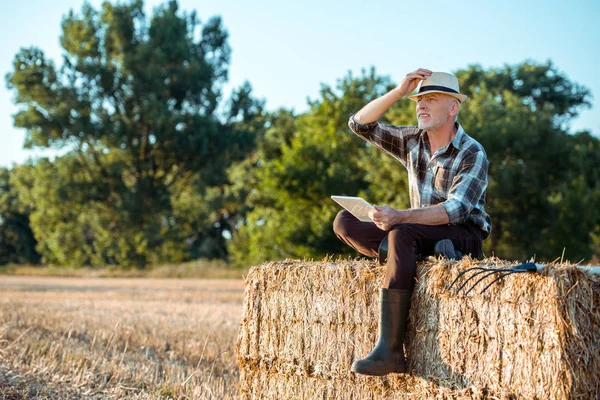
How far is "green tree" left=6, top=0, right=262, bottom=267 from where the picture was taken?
38.9 m

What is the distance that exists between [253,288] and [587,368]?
7.27 ft

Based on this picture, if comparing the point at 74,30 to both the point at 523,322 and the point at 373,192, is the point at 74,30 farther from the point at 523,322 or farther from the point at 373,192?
the point at 523,322

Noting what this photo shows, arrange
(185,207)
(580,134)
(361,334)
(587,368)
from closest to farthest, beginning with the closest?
Result: (587,368) < (361,334) < (580,134) < (185,207)

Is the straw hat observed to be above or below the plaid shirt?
above

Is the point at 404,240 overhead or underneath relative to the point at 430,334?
overhead

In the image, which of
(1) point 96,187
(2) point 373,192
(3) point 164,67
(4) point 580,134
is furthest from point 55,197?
(4) point 580,134

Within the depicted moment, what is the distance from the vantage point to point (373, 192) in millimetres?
27688

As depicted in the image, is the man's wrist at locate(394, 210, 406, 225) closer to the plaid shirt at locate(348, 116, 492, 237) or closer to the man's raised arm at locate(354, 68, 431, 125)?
the plaid shirt at locate(348, 116, 492, 237)

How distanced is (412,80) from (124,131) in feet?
118

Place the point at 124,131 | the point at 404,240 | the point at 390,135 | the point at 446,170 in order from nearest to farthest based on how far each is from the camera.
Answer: the point at 404,240, the point at 446,170, the point at 390,135, the point at 124,131

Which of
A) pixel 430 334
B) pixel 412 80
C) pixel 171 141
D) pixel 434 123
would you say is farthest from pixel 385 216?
pixel 171 141

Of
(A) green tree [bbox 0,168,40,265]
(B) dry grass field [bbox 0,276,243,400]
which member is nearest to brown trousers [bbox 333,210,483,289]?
(B) dry grass field [bbox 0,276,243,400]

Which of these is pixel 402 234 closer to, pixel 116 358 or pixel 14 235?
pixel 116 358

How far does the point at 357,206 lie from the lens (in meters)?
4.04
